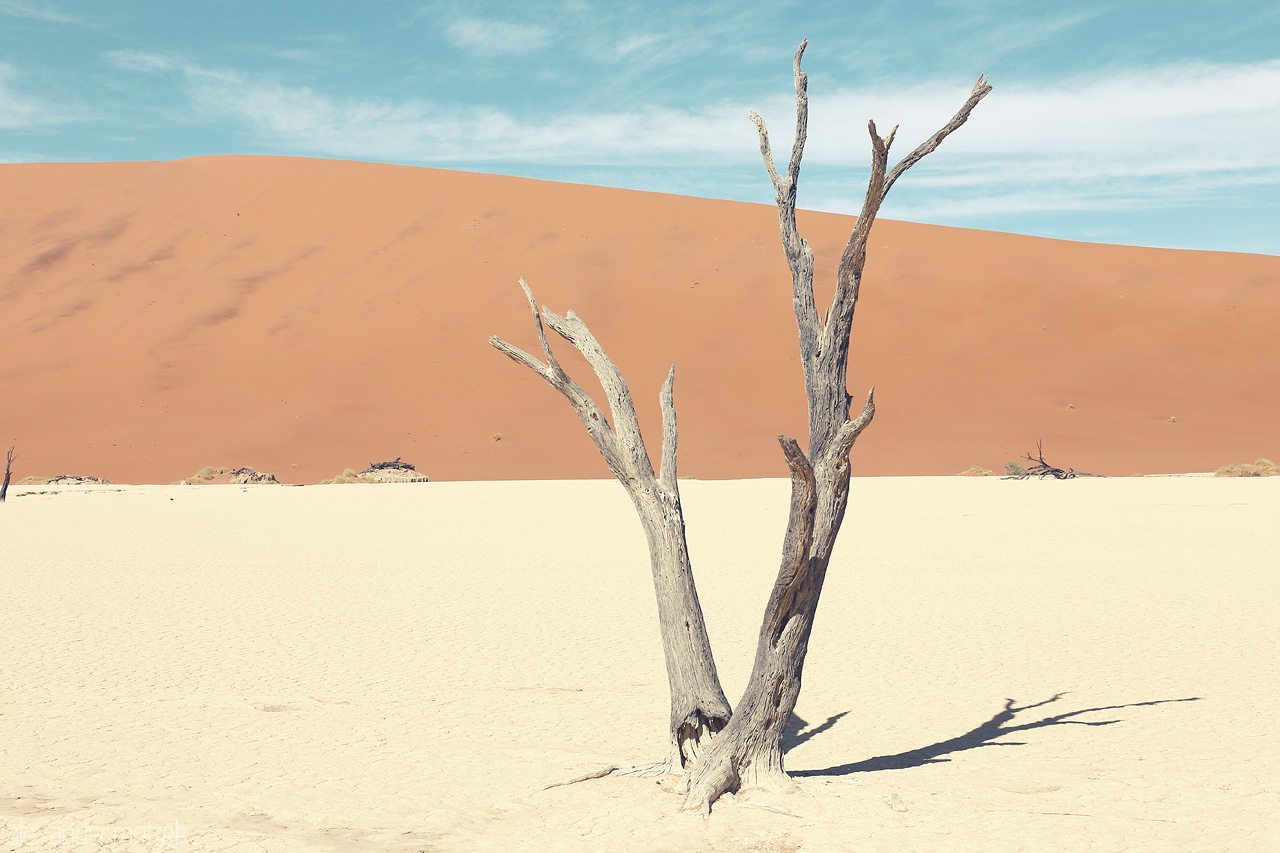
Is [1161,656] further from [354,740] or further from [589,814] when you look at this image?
[354,740]

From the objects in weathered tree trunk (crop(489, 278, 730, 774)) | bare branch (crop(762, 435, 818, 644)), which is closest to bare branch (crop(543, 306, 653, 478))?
weathered tree trunk (crop(489, 278, 730, 774))

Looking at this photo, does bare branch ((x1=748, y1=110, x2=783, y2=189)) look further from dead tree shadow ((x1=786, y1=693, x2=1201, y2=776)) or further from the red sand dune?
the red sand dune

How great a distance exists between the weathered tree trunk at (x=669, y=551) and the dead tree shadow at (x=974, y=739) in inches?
26.5

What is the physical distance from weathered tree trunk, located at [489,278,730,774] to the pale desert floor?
0.35 metres

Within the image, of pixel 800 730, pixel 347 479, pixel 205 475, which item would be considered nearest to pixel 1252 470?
pixel 347 479

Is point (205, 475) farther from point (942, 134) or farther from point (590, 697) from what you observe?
point (942, 134)

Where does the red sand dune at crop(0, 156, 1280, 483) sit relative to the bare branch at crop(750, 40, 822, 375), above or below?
above

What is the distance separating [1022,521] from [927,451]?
1903cm

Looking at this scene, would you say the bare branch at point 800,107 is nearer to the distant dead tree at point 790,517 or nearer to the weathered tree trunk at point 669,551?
the distant dead tree at point 790,517

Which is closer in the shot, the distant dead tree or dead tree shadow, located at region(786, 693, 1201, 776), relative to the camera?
the distant dead tree

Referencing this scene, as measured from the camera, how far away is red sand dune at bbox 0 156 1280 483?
36.2 meters

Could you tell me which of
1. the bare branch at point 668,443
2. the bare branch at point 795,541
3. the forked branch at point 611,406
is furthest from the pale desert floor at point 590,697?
the forked branch at point 611,406

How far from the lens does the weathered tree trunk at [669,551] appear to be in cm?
440

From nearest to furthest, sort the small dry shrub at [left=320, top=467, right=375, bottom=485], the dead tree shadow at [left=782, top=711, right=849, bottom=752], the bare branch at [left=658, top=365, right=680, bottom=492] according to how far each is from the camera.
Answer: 1. the bare branch at [left=658, top=365, right=680, bottom=492]
2. the dead tree shadow at [left=782, top=711, right=849, bottom=752]
3. the small dry shrub at [left=320, top=467, right=375, bottom=485]
